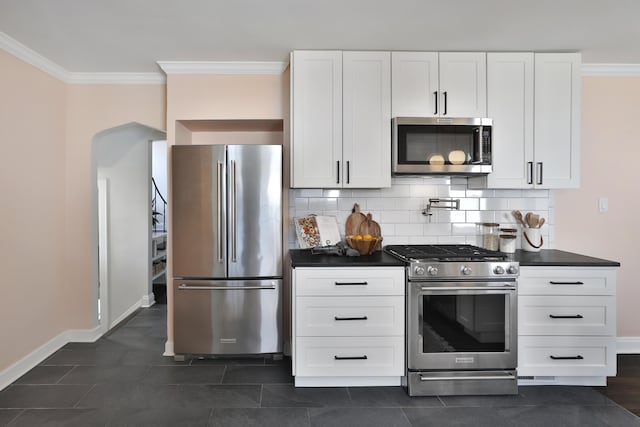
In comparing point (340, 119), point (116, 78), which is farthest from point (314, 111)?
point (116, 78)

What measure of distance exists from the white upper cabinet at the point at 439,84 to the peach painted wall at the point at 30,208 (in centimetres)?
289

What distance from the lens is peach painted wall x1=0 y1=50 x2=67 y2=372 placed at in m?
2.81

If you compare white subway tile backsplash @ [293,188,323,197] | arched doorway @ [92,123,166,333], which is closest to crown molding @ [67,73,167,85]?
arched doorway @ [92,123,166,333]

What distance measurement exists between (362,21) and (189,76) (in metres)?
1.62

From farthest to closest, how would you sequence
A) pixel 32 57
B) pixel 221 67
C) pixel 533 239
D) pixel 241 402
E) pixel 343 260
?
pixel 221 67 → pixel 533 239 → pixel 32 57 → pixel 343 260 → pixel 241 402

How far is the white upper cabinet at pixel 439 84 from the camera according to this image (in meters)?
2.98

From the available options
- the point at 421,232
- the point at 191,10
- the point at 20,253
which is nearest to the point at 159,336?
the point at 20,253

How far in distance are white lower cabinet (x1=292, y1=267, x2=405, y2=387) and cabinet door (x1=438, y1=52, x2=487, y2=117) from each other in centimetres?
140

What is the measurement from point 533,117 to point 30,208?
4.07 meters

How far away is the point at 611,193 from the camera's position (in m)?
3.36

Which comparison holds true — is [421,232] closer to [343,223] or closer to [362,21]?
[343,223]

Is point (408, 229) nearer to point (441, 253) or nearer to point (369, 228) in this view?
point (369, 228)

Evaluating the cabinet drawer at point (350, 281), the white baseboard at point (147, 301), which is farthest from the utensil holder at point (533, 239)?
the white baseboard at point (147, 301)

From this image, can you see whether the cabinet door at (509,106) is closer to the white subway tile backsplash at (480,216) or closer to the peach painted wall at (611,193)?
the white subway tile backsplash at (480,216)
